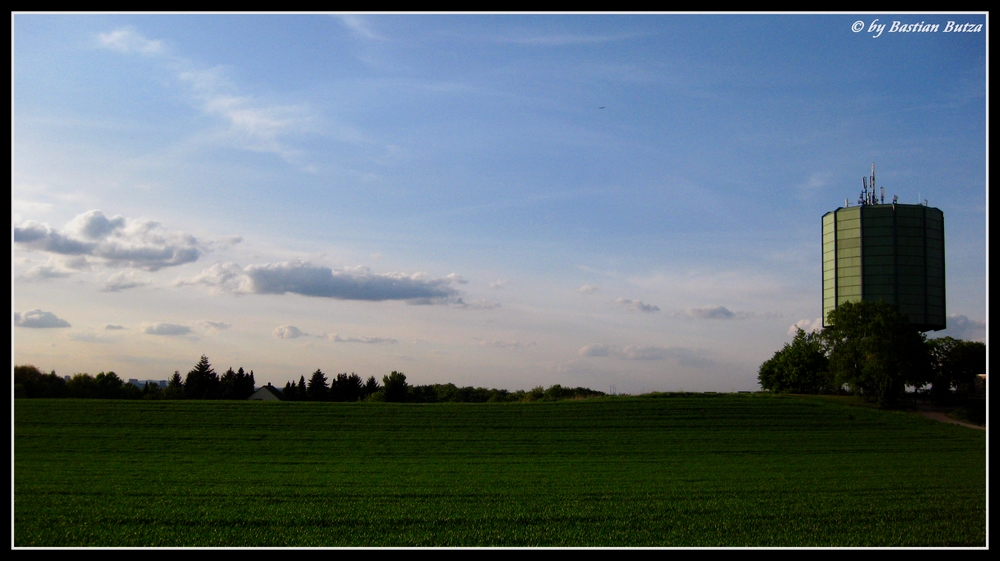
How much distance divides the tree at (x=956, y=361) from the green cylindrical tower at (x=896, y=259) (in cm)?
346

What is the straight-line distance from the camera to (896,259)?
191 feet

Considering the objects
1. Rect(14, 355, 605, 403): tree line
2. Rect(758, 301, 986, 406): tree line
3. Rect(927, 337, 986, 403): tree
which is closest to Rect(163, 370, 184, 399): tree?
Rect(14, 355, 605, 403): tree line

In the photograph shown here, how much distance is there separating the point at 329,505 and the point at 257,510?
5.49 feet

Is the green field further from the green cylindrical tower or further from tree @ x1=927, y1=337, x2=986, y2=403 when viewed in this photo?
tree @ x1=927, y1=337, x2=986, y2=403

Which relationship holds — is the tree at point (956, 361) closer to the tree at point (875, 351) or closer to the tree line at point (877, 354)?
the tree line at point (877, 354)

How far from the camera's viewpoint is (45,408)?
36.7 m

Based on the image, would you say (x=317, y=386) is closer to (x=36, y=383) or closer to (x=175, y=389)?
(x=175, y=389)

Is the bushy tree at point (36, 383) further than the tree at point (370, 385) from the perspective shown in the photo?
No

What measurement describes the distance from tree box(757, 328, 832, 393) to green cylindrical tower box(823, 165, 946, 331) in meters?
7.49

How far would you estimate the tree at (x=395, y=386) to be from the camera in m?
61.2

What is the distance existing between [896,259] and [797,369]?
48.3 ft

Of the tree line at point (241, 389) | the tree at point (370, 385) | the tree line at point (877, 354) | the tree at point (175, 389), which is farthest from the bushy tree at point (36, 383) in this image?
the tree line at point (877, 354)
